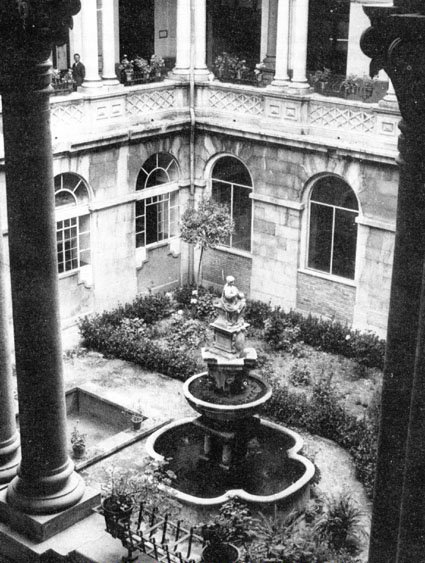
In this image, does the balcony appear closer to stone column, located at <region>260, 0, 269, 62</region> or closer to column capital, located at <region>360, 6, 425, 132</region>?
stone column, located at <region>260, 0, 269, 62</region>

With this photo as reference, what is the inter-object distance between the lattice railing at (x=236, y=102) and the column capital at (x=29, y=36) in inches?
576

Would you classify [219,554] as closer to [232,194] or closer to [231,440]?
[231,440]

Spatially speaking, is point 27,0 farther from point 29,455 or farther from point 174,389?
point 174,389

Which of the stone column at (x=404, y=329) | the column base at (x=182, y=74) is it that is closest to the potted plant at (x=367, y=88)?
the column base at (x=182, y=74)

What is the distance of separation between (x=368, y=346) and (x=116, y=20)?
43.9 ft

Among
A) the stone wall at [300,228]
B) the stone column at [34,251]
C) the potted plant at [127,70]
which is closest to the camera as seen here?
the stone column at [34,251]

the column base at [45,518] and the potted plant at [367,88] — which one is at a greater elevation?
the potted plant at [367,88]

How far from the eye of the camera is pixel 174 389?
18500 mm

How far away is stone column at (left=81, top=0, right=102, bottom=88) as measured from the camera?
2026 cm

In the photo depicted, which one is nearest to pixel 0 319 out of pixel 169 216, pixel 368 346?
pixel 368 346

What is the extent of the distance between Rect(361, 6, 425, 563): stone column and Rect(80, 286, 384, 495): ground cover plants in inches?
377

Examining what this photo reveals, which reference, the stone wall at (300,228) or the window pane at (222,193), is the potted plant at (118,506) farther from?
the window pane at (222,193)

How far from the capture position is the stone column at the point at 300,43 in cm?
2077

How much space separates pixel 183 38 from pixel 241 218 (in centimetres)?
492
